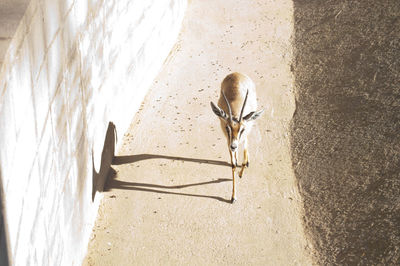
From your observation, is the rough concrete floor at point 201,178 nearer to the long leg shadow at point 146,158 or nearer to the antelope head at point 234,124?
the long leg shadow at point 146,158

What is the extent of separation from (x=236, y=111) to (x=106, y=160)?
237cm

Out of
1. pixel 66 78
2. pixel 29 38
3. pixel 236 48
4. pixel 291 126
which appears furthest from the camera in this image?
pixel 236 48

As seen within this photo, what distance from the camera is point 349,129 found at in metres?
12.2

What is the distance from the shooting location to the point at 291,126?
41.4 feet

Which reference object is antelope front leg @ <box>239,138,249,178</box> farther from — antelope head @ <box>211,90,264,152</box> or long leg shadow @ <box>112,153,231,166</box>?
antelope head @ <box>211,90,264,152</box>

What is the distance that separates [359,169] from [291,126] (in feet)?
6.15

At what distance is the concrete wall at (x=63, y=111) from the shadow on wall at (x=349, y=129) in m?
3.40

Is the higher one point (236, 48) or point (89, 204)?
point (236, 48)

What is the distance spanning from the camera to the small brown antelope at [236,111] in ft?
33.5

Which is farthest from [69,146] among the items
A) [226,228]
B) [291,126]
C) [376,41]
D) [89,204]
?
[376,41]

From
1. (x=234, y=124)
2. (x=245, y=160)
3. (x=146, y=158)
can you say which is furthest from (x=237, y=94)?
(x=146, y=158)

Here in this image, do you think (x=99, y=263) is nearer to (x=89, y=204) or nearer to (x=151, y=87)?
(x=89, y=204)

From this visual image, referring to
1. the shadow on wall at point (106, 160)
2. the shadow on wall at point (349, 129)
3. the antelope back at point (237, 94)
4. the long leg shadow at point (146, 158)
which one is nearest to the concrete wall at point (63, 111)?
the shadow on wall at point (106, 160)

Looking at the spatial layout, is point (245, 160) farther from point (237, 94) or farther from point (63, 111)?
point (63, 111)
